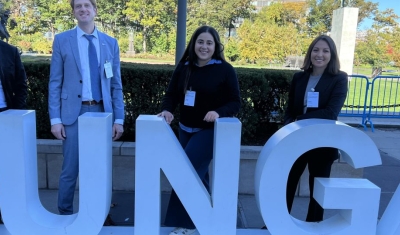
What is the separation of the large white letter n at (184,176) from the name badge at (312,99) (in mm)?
728

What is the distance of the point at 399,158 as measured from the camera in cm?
528

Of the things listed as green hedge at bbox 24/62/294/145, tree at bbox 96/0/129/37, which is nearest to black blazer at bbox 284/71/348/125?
green hedge at bbox 24/62/294/145

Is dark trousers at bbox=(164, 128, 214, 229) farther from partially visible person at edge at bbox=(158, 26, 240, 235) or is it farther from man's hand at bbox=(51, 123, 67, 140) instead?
man's hand at bbox=(51, 123, 67, 140)

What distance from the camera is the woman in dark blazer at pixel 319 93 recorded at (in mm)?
2465

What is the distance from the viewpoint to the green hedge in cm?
410

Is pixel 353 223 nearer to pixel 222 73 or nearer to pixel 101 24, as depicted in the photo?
pixel 222 73

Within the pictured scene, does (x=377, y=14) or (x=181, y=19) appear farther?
(x=377, y=14)

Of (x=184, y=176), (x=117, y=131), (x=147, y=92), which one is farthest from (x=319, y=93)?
(x=147, y=92)

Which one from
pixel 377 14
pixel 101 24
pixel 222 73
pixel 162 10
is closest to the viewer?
pixel 222 73

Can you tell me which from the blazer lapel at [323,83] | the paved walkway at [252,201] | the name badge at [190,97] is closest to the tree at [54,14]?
the paved walkway at [252,201]

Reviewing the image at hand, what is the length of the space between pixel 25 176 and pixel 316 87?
A: 2014mm

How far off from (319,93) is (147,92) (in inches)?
90.8

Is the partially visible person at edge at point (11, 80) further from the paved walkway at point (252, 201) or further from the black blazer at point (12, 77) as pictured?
the paved walkway at point (252, 201)

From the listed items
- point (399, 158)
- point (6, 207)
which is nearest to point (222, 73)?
point (6, 207)
